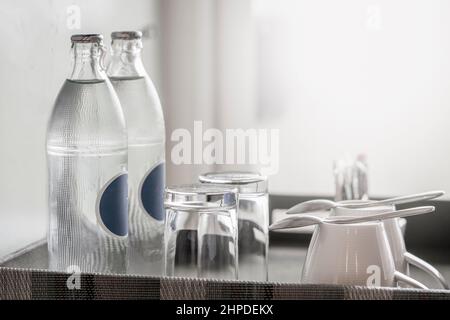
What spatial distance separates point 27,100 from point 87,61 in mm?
142

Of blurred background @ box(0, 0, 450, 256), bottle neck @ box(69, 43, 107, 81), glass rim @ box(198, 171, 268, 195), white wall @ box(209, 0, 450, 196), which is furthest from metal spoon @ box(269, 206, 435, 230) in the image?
white wall @ box(209, 0, 450, 196)

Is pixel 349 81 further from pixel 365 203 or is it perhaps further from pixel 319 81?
pixel 365 203

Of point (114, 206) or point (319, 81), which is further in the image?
point (319, 81)

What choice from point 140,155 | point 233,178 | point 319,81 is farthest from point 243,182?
point 319,81

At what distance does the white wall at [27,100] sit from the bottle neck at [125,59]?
0.34ft

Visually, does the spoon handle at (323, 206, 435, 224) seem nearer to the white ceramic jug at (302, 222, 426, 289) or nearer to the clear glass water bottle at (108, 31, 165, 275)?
the white ceramic jug at (302, 222, 426, 289)

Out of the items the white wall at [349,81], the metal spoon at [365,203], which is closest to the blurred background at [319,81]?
the white wall at [349,81]

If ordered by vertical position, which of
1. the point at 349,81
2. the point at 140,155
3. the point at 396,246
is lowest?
the point at 396,246

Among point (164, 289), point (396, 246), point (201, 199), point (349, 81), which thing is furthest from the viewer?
point (349, 81)

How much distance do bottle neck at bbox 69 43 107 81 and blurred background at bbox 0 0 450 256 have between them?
0.74m

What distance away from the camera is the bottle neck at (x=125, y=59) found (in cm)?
88

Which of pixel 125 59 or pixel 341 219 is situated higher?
pixel 125 59

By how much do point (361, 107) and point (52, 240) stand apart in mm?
1082

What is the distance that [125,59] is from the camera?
885 mm
